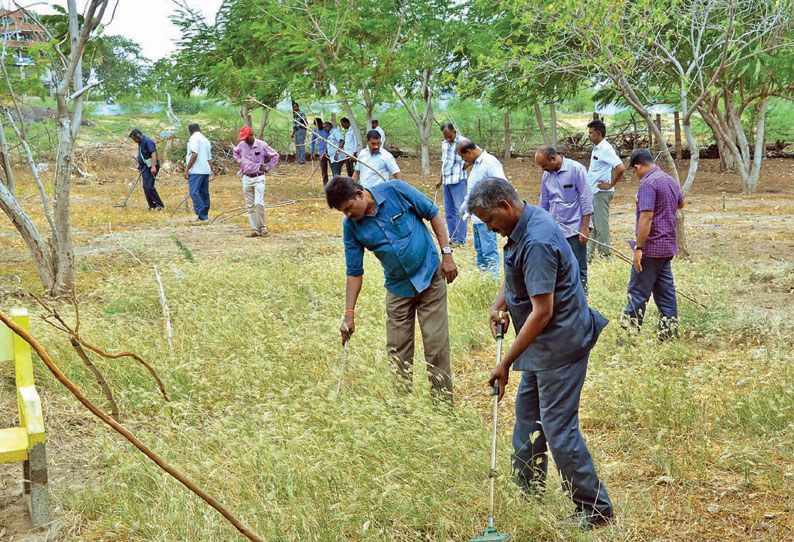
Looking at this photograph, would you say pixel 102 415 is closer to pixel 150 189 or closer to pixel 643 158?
pixel 643 158

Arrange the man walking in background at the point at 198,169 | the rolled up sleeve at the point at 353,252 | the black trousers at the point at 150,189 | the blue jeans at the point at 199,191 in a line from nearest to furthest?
the rolled up sleeve at the point at 353,252 → the man walking in background at the point at 198,169 → the blue jeans at the point at 199,191 → the black trousers at the point at 150,189

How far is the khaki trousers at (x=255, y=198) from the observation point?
11492mm

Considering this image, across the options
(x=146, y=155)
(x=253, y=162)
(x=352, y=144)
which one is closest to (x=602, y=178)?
(x=253, y=162)

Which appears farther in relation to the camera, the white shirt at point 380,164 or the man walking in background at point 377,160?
the white shirt at point 380,164

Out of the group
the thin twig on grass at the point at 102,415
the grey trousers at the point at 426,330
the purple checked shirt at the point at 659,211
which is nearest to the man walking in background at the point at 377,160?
the purple checked shirt at the point at 659,211

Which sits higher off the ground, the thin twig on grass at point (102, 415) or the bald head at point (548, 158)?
the bald head at point (548, 158)

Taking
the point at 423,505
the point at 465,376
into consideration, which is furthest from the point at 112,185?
the point at 423,505

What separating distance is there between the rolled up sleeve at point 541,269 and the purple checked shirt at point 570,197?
396 centimetres

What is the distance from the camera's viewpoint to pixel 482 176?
7.73 meters

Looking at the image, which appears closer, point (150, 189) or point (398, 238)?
point (398, 238)

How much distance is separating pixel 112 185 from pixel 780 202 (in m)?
17.8

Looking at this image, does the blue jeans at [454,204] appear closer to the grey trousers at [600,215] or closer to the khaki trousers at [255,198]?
the grey trousers at [600,215]

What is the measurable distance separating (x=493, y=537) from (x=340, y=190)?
2.17 m

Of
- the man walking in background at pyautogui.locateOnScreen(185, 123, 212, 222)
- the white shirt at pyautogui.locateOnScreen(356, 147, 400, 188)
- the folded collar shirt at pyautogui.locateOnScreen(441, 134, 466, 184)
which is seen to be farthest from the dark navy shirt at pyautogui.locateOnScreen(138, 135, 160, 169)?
the folded collar shirt at pyautogui.locateOnScreen(441, 134, 466, 184)
